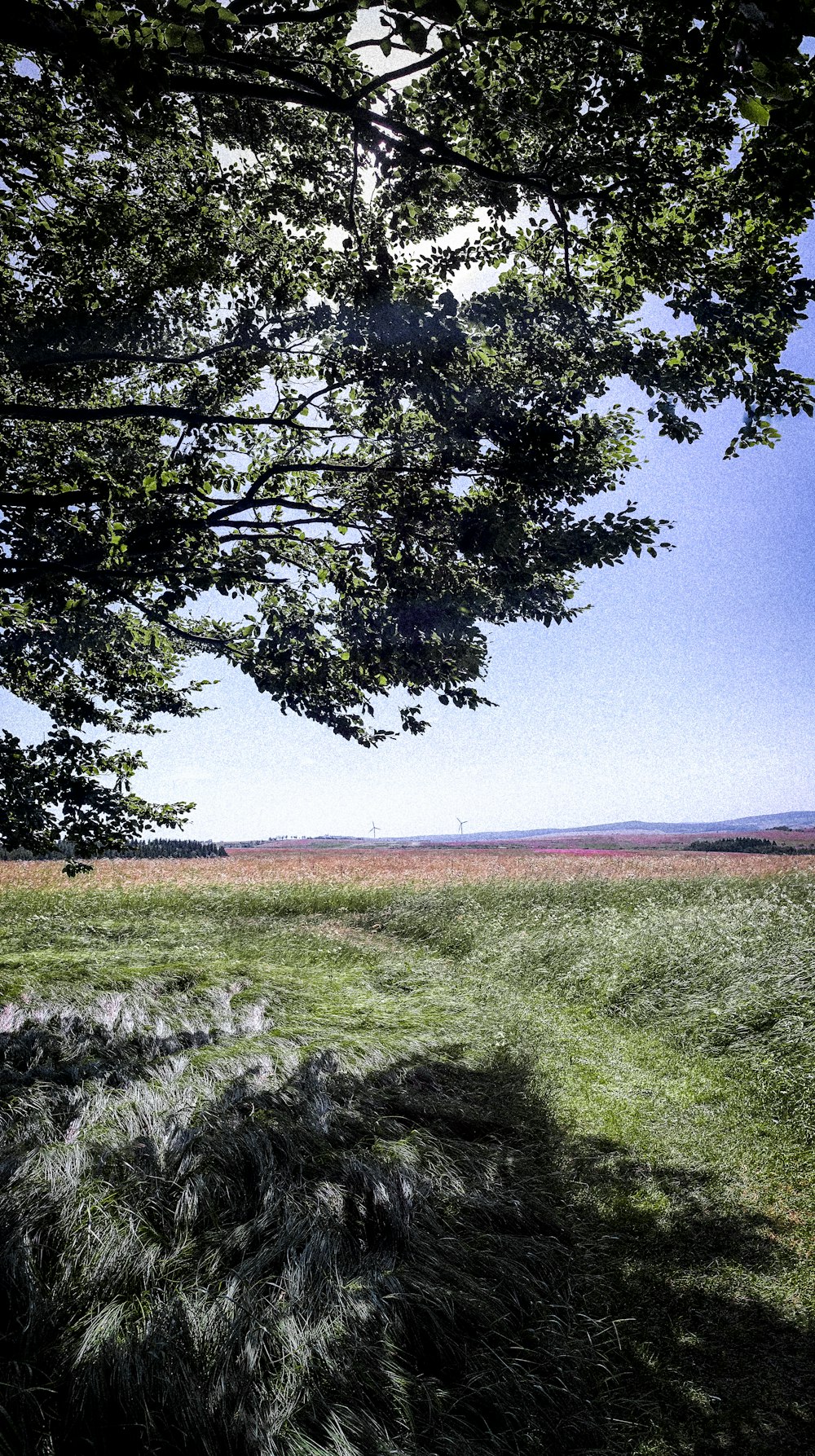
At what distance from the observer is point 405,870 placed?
23.9 m

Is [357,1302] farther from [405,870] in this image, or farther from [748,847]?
[748,847]

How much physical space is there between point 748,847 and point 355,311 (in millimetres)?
33552

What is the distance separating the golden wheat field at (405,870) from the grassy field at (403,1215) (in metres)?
11.6

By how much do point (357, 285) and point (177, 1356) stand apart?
7505mm

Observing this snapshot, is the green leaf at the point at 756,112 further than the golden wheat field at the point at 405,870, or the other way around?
the golden wheat field at the point at 405,870

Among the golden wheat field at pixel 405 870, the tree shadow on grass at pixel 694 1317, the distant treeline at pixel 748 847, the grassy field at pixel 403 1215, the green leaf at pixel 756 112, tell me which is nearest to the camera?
the green leaf at pixel 756 112

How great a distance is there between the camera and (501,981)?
36.8 feet

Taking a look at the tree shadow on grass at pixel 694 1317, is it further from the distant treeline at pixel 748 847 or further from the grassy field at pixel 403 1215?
the distant treeline at pixel 748 847

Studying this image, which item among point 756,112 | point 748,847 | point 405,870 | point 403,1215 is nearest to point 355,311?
point 756,112

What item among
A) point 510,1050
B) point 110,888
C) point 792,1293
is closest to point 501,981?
point 510,1050

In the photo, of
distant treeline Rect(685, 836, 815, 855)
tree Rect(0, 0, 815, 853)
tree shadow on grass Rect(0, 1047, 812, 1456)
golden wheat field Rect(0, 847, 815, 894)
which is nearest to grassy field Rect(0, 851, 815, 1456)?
tree shadow on grass Rect(0, 1047, 812, 1456)

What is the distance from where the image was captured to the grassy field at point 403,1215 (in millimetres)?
2705

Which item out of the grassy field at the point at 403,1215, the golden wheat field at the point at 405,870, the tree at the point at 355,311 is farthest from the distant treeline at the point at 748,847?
the tree at the point at 355,311

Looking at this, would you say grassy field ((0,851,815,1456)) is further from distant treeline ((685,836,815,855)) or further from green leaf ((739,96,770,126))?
distant treeline ((685,836,815,855))
